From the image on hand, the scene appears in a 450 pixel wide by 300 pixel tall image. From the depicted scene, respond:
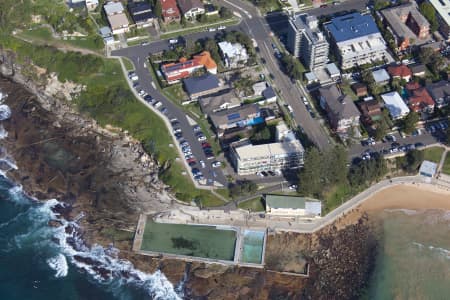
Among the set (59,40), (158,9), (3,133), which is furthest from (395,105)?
(3,133)

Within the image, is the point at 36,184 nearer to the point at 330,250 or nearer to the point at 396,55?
the point at 330,250

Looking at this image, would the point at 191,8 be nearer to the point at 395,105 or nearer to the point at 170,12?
the point at 170,12

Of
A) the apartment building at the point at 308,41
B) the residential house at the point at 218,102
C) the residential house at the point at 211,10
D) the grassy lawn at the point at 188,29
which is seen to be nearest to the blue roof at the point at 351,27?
the apartment building at the point at 308,41

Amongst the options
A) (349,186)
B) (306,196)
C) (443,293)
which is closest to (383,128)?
(349,186)

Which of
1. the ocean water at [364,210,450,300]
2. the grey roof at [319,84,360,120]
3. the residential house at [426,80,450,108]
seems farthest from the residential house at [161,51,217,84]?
the ocean water at [364,210,450,300]

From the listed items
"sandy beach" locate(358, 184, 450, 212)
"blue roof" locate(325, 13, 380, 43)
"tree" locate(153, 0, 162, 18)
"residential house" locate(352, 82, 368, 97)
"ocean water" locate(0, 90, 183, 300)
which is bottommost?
"ocean water" locate(0, 90, 183, 300)

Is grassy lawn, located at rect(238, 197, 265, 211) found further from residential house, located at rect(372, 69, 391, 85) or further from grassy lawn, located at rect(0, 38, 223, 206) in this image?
residential house, located at rect(372, 69, 391, 85)

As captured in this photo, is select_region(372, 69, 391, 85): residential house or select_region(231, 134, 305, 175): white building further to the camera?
select_region(372, 69, 391, 85): residential house
